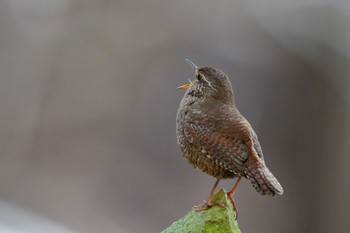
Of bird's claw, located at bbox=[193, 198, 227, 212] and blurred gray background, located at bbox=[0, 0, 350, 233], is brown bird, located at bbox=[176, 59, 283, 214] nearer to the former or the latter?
bird's claw, located at bbox=[193, 198, 227, 212]

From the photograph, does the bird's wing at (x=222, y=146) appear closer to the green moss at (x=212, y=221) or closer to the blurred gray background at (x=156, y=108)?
the green moss at (x=212, y=221)

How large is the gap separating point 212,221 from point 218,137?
38 centimetres

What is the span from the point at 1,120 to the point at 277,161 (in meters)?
3.75

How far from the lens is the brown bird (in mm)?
3211

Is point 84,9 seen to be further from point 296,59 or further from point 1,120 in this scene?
point 296,59

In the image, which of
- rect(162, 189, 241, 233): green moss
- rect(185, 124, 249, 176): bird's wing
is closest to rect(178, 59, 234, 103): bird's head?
rect(185, 124, 249, 176): bird's wing

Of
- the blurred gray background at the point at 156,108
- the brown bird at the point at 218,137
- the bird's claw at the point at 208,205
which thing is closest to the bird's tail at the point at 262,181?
the brown bird at the point at 218,137

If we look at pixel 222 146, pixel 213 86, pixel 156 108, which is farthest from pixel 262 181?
pixel 156 108

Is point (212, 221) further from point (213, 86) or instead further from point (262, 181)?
point (213, 86)

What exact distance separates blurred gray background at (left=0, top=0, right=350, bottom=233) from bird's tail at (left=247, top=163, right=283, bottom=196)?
5.25 metres

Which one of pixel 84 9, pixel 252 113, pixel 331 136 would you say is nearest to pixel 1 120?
pixel 84 9

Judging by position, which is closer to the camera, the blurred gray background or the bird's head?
the bird's head

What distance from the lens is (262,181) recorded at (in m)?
3.08

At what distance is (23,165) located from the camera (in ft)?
31.2
